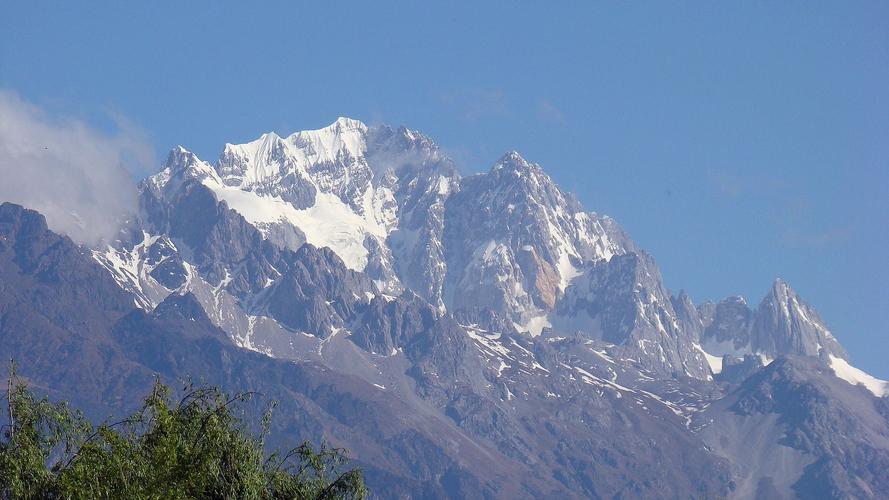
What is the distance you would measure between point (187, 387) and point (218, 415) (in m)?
6.04

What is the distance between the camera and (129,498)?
70562 mm

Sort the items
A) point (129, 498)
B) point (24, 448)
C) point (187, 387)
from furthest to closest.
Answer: point (187, 387) < point (24, 448) < point (129, 498)

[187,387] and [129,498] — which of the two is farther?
[187,387]

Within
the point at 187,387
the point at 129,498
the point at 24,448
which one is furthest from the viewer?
the point at 187,387

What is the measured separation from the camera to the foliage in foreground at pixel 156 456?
7256 centimetres

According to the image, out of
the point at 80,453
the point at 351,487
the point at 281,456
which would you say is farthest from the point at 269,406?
the point at 80,453

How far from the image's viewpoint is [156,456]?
74.3 m

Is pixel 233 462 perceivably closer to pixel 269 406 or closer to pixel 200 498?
pixel 200 498

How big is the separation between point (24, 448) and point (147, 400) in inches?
233

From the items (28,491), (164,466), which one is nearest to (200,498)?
(164,466)

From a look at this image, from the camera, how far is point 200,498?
74062 mm

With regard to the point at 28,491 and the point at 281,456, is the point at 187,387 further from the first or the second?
the point at 28,491

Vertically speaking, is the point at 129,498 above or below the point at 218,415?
below

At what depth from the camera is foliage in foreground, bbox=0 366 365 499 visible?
72562mm
